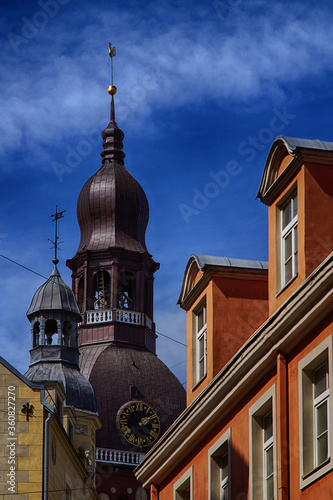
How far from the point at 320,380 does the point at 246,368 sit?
2.81 meters

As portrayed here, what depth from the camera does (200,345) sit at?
96.1 feet

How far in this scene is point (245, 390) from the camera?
2495cm

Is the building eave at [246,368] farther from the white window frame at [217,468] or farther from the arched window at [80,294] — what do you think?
the arched window at [80,294]

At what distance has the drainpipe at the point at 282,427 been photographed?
22.2 m

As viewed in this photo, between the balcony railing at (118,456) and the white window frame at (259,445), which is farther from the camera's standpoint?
the balcony railing at (118,456)

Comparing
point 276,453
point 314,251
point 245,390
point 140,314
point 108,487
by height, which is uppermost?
point 140,314

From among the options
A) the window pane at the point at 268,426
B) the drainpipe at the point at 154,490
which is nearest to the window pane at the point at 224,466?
the window pane at the point at 268,426

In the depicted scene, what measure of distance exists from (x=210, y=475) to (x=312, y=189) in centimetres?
621

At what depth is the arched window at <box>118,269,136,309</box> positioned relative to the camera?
9612cm

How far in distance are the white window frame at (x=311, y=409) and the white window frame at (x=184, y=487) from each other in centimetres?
667

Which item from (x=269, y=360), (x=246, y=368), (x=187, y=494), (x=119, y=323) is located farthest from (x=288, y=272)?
(x=119, y=323)

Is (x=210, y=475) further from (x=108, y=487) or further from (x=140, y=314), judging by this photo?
(x=140, y=314)

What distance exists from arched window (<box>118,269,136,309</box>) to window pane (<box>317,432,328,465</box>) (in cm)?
7463

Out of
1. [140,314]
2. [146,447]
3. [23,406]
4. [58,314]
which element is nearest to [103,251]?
[140,314]
